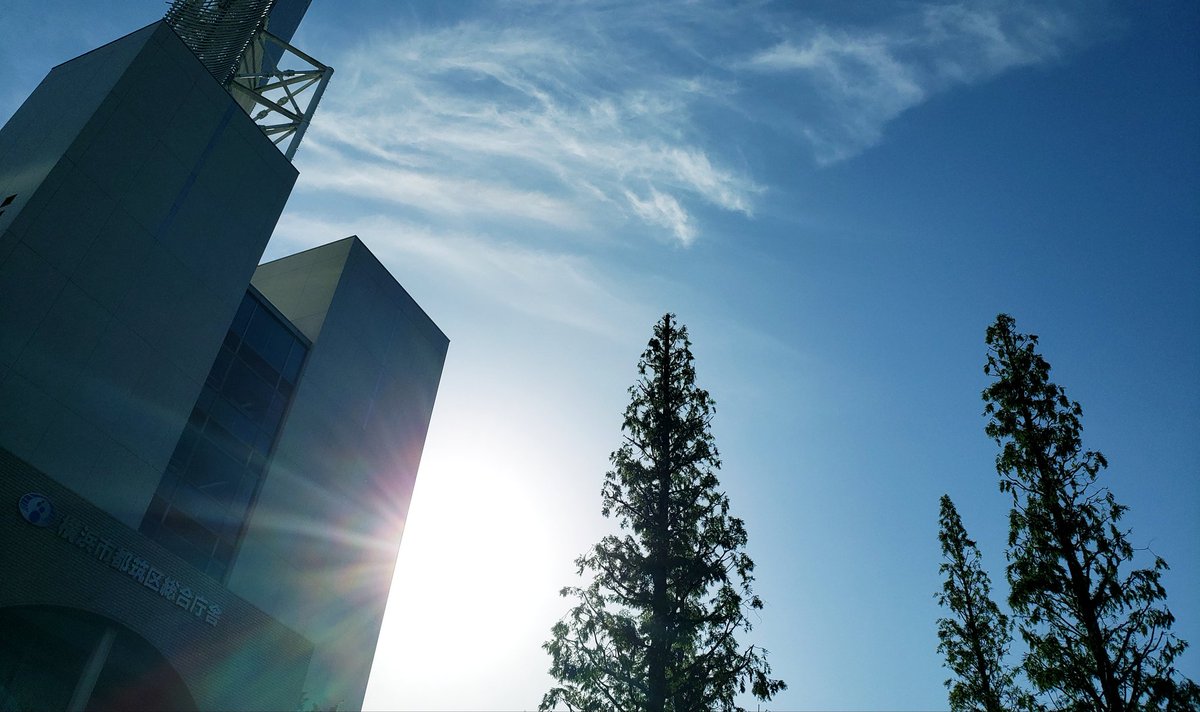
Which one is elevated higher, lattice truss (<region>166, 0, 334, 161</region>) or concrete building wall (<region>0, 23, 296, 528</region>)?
lattice truss (<region>166, 0, 334, 161</region>)

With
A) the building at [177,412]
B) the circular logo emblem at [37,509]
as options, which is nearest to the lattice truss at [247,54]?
the building at [177,412]

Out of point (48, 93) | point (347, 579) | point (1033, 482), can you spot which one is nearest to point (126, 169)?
point (48, 93)

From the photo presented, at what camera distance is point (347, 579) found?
2802cm

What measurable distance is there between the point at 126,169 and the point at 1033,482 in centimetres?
2509

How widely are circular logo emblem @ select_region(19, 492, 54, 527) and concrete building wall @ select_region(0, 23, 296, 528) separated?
141 cm

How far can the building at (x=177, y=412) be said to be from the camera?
17.1 m

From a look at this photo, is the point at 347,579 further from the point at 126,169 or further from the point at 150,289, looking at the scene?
the point at 126,169

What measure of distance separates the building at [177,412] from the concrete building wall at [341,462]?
3.9 inches

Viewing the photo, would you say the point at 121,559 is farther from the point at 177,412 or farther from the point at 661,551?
the point at 661,551

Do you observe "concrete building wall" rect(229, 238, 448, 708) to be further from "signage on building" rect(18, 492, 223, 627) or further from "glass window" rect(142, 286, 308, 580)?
"signage on building" rect(18, 492, 223, 627)

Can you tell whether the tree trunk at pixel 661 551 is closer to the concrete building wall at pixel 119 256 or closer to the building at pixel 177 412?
the building at pixel 177 412

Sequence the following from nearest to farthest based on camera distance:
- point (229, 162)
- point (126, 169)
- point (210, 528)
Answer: point (126, 169) < point (210, 528) < point (229, 162)

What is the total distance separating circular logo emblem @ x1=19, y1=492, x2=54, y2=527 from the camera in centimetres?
1560

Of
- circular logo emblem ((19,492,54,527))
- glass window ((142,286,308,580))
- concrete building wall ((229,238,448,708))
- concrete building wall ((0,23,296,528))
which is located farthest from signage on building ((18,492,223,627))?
concrete building wall ((229,238,448,708))
